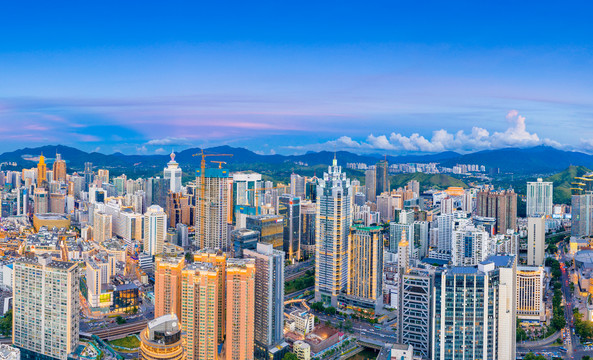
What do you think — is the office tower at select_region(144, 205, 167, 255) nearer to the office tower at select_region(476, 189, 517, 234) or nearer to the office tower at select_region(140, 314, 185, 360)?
the office tower at select_region(140, 314, 185, 360)

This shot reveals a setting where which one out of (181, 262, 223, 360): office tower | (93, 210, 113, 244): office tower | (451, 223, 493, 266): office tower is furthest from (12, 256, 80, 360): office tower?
(93, 210, 113, 244): office tower

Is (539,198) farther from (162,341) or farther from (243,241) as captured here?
(162,341)

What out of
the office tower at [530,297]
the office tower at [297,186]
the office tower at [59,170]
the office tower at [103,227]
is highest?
the office tower at [59,170]

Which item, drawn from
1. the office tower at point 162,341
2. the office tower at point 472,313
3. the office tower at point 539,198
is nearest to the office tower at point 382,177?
the office tower at point 539,198

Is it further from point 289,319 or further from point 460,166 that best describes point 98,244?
point 460,166

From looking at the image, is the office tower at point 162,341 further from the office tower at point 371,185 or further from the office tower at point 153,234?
the office tower at point 371,185

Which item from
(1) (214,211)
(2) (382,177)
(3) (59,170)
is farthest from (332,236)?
(3) (59,170)
